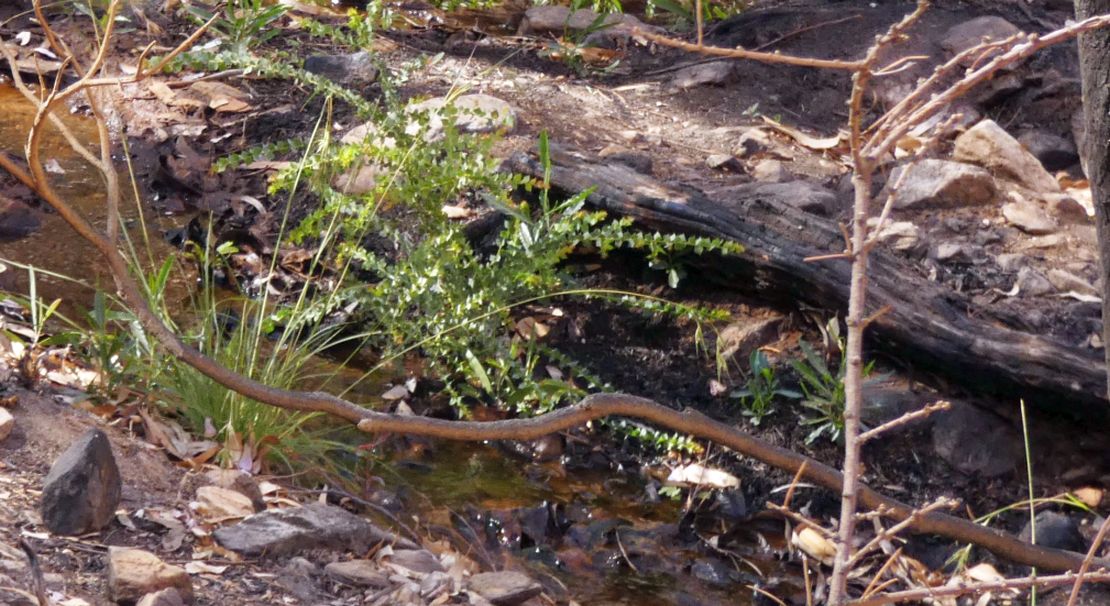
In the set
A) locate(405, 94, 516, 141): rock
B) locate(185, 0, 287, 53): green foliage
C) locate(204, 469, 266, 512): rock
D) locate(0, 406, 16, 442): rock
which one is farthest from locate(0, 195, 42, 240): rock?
locate(204, 469, 266, 512): rock

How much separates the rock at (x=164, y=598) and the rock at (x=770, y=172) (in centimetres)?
320

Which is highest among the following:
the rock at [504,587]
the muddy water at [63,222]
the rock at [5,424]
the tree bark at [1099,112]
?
the tree bark at [1099,112]

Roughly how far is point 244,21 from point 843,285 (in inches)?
140

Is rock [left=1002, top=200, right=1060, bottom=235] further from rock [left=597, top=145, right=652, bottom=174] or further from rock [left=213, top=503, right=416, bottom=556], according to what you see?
rock [left=213, top=503, right=416, bottom=556]

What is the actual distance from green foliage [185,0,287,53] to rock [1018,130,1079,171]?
12.1ft

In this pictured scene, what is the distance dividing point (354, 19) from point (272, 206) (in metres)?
1.16

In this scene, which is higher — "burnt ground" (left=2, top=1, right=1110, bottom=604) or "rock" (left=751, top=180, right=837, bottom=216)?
"rock" (left=751, top=180, right=837, bottom=216)

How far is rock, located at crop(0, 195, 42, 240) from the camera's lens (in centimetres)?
452

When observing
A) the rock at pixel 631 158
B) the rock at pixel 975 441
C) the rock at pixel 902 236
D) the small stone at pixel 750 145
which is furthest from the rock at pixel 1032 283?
the rock at pixel 631 158

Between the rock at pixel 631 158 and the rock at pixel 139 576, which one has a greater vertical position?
the rock at pixel 139 576

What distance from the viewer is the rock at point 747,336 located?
161 inches

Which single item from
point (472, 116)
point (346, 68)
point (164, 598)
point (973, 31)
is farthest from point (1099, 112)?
point (346, 68)

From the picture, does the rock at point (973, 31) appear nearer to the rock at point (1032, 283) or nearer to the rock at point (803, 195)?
the rock at point (803, 195)

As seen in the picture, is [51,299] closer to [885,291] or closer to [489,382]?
[489,382]
